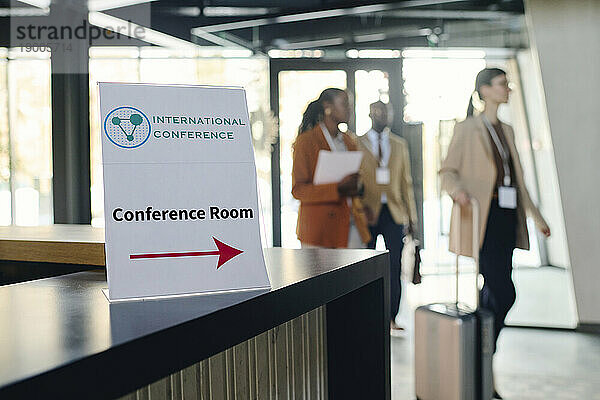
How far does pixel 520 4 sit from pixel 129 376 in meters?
5.48

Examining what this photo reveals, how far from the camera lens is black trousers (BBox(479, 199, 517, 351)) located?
4.48 meters

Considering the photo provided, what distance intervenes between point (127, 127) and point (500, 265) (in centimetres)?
356

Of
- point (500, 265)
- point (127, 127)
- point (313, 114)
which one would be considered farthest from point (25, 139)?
point (127, 127)

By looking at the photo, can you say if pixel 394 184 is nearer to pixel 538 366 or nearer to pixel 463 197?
pixel 463 197

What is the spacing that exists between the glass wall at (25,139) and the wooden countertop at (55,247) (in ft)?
13.7

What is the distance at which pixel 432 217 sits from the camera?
591 centimetres

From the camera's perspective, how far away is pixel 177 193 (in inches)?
54.0

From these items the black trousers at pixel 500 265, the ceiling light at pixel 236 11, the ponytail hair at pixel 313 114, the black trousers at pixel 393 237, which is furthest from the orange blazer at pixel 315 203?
the ceiling light at pixel 236 11

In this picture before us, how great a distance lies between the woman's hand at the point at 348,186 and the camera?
5078 mm

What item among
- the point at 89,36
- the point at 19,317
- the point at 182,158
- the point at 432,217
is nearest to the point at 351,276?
the point at 182,158

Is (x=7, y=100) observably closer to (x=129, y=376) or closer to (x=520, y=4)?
(x=520, y=4)

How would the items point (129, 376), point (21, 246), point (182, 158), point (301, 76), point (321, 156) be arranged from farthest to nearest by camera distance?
point (301, 76)
point (321, 156)
point (21, 246)
point (182, 158)
point (129, 376)

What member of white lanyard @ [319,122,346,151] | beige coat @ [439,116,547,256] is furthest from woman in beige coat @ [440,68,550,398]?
white lanyard @ [319,122,346,151]

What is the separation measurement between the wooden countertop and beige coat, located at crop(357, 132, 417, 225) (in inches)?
139
